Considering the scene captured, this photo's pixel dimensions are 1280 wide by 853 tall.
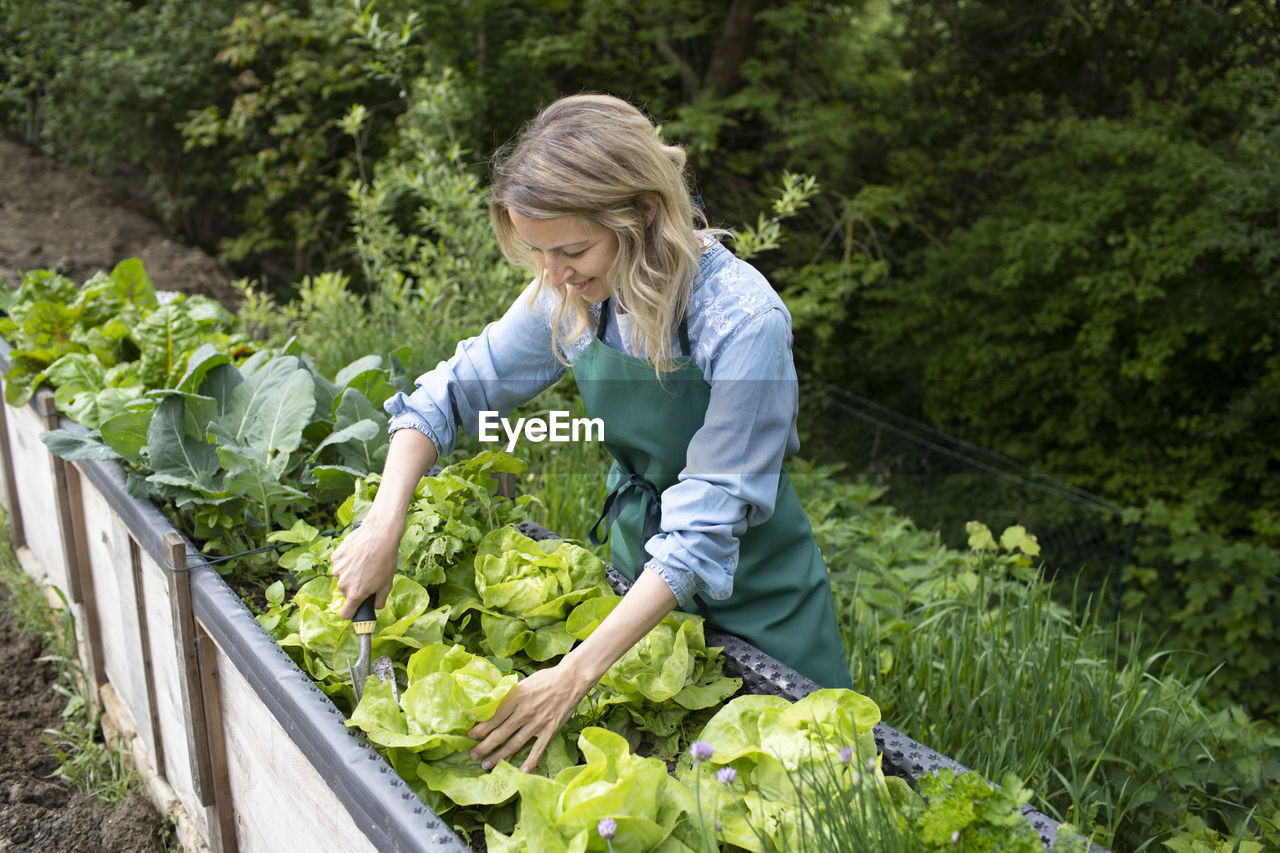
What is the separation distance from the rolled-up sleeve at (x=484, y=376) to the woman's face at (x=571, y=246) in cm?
28

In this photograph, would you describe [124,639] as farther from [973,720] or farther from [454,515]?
[973,720]

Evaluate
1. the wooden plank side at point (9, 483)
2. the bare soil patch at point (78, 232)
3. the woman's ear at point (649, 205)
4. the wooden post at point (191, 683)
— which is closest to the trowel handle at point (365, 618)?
the wooden post at point (191, 683)

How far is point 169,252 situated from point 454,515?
6.05m

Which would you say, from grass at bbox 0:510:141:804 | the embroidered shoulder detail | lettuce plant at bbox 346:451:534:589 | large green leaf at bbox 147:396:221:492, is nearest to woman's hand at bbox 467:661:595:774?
lettuce plant at bbox 346:451:534:589

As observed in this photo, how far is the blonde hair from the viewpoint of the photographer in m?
1.43

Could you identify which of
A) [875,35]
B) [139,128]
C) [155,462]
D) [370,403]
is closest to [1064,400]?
[875,35]

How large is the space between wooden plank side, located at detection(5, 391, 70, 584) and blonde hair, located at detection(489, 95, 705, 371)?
2140 millimetres

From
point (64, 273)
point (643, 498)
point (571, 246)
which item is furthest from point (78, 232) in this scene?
point (571, 246)

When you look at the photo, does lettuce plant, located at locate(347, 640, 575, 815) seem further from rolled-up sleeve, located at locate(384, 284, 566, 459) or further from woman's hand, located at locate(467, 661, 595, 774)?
rolled-up sleeve, located at locate(384, 284, 566, 459)

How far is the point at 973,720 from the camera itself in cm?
241

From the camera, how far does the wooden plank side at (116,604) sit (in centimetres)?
236

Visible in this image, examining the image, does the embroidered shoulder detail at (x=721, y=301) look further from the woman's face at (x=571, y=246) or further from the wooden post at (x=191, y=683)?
the wooden post at (x=191, y=683)

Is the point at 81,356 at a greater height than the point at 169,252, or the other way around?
the point at 81,356

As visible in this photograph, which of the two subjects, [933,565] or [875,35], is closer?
[933,565]
